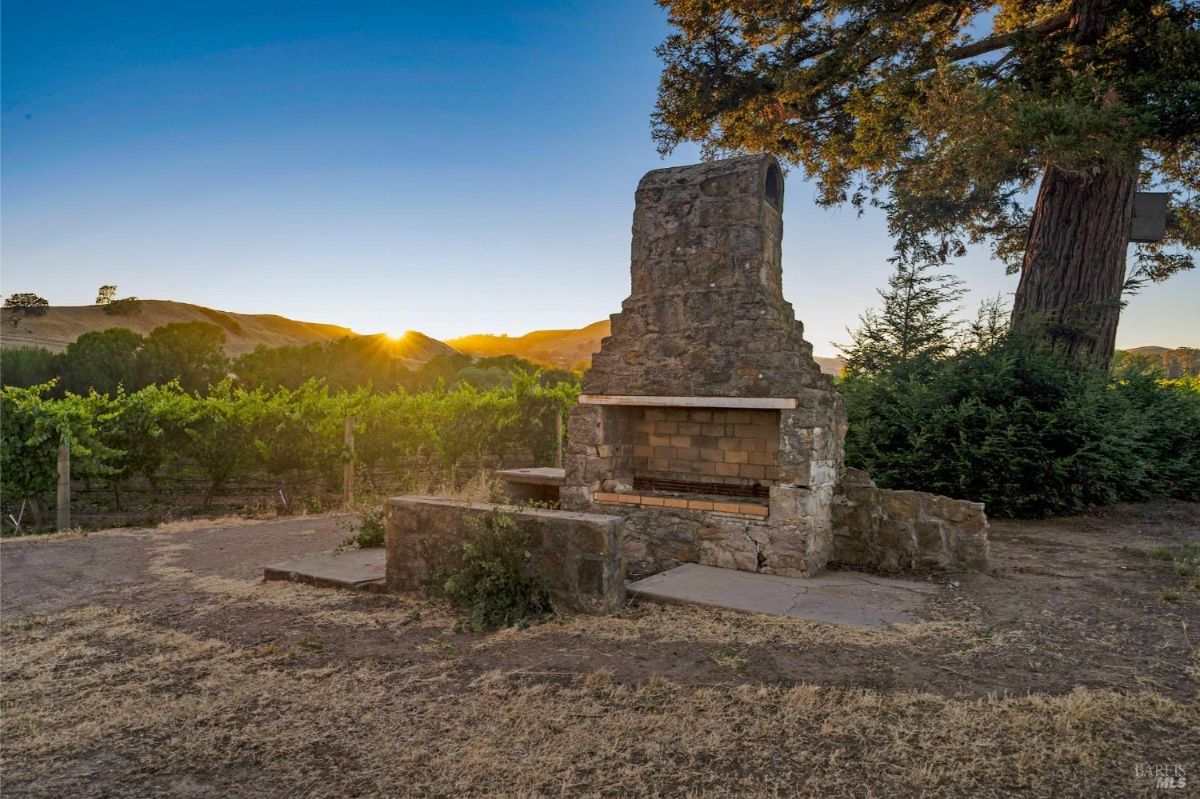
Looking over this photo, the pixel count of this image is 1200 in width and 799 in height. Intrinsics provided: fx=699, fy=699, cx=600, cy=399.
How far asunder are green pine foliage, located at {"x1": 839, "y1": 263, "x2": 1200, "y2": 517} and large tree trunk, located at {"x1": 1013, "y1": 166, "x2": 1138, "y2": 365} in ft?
2.01

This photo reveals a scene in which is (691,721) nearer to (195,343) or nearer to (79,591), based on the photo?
(79,591)

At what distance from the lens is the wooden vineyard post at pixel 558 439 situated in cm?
1279

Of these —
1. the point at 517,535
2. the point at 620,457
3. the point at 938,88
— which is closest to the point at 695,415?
the point at 620,457

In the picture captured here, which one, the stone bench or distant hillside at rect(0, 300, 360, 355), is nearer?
the stone bench

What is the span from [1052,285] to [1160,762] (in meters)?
8.62

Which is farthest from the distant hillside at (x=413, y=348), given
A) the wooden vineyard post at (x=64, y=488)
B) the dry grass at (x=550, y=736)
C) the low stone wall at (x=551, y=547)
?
the dry grass at (x=550, y=736)

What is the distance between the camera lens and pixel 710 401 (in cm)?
610

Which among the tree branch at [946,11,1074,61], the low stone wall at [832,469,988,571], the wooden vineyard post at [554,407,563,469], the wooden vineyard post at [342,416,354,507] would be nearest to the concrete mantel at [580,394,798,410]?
the low stone wall at [832,469,988,571]

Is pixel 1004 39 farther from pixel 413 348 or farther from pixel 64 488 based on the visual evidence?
pixel 413 348

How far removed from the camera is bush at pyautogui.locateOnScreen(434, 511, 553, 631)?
468cm

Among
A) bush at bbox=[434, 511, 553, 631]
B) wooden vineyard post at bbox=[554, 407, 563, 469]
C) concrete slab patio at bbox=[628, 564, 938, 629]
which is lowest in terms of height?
concrete slab patio at bbox=[628, 564, 938, 629]

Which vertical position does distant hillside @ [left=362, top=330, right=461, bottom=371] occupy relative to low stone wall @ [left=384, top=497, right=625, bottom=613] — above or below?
above

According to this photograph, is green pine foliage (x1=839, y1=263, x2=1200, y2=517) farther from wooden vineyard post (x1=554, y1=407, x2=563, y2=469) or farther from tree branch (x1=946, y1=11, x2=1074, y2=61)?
wooden vineyard post (x1=554, y1=407, x2=563, y2=469)

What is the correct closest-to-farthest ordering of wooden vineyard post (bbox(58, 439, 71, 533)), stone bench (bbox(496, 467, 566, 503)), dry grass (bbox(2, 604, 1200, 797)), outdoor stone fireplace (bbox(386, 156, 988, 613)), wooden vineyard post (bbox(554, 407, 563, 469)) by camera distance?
dry grass (bbox(2, 604, 1200, 797)) < outdoor stone fireplace (bbox(386, 156, 988, 613)) < stone bench (bbox(496, 467, 566, 503)) < wooden vineyard post (bbox(58, 439, 71, 533)) < wooden vineyard post (bbox(554, 407, 563, 469))
